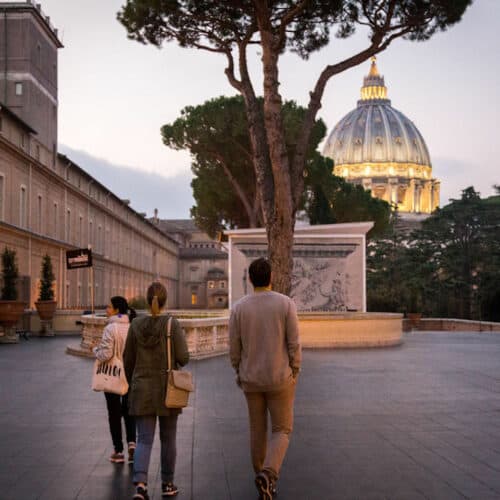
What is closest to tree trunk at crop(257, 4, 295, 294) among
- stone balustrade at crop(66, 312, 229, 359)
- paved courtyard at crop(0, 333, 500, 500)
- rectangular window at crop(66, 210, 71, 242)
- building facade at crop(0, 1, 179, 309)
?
stone balustrade at crop(66, 312, 229, 359)

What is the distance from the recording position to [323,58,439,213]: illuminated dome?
14938cm

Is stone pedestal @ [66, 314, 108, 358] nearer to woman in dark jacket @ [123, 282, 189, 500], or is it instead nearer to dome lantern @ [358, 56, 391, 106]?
woman in dark jacket @ [123, 282, 189, 500]

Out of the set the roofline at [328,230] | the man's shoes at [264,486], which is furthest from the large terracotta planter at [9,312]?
the man's shoes at [264,486]

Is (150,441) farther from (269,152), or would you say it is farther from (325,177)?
(325,177)

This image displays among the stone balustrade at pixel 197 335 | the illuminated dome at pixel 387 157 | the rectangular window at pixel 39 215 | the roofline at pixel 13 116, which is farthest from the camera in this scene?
the illuminated dome at pixel 387 157

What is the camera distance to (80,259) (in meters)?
26.3

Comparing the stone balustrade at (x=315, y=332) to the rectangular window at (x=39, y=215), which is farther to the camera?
the rectangular window at (x=39, y=215)

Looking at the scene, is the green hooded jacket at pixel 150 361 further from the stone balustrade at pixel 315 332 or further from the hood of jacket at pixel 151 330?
the stone balustrade at pixel 315 332

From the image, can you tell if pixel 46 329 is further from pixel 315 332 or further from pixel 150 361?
pixel 150 361

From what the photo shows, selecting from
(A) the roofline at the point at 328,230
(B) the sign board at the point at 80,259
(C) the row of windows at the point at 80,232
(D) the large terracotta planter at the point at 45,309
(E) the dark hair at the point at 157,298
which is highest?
(C) the row of windows at the point at 80,232

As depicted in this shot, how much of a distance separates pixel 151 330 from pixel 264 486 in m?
1.35

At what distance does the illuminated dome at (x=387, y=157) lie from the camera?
149375mm

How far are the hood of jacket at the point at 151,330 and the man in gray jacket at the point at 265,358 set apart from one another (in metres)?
0.50

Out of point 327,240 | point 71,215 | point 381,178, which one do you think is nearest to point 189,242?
point 381,178
